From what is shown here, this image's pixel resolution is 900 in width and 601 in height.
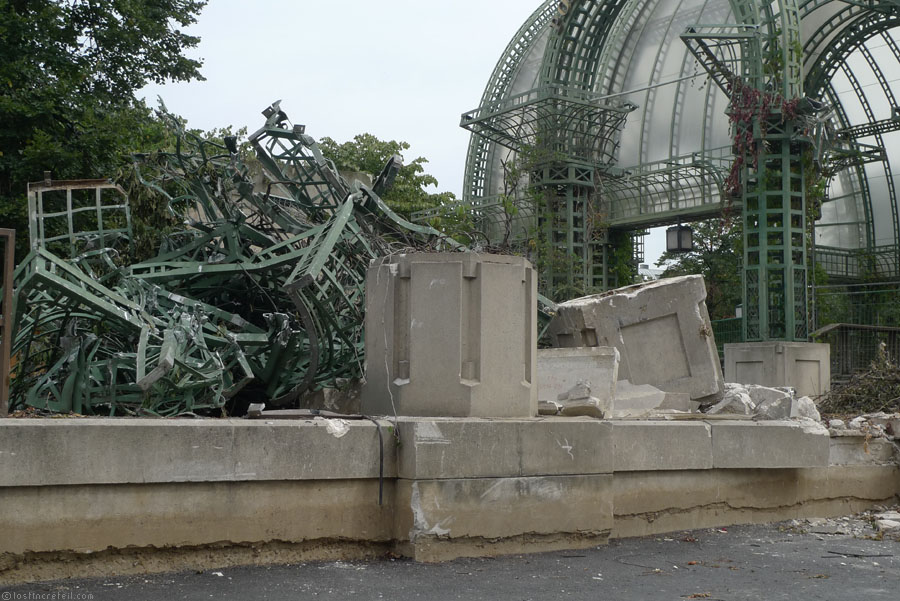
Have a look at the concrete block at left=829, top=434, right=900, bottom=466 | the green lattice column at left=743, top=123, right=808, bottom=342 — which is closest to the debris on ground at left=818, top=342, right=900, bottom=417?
the concrete block at left=829, top=434, right=900, bottom=466

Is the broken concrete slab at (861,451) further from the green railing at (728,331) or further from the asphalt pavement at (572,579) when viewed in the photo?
the green railing at (728,331)

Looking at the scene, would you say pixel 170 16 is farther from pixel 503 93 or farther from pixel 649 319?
pixel 649 319

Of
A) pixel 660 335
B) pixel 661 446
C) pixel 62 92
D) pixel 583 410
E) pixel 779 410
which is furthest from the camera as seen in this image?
pixel 62 92

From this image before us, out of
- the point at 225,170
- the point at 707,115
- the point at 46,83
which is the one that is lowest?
the point at 225,170

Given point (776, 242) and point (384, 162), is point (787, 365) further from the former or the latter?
point (384, 162)

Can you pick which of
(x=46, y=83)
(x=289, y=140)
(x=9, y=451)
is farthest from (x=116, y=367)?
(x=46, y=83)

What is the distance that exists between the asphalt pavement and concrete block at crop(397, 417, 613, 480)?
553 millimetres

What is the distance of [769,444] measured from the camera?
7.42 metres

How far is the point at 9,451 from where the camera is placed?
4.78 metres

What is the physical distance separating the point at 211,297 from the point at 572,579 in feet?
14.8

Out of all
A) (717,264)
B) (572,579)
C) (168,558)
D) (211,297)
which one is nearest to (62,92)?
(211,297)

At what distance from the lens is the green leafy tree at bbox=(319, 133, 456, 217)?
31297 mm

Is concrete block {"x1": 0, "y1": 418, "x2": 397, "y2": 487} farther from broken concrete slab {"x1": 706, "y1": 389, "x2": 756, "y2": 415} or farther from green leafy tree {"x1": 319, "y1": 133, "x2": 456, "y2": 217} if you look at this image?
green leafy tree {"x1": 319, "y1": 133, "x2": 456, "y2": 217}

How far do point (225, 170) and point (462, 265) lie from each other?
152 inches
